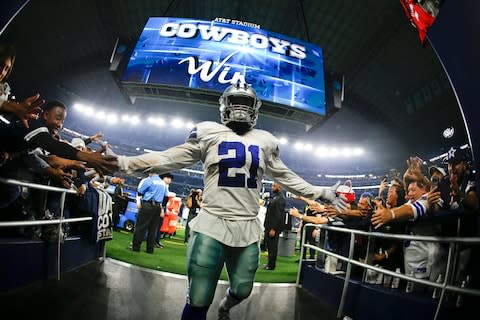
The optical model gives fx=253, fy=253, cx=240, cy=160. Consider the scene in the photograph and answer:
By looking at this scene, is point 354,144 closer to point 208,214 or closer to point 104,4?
point 104,4

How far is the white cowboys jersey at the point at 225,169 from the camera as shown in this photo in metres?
1.79

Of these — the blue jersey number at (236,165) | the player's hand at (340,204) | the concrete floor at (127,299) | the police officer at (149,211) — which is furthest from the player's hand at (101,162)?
the police officer at (149,211)

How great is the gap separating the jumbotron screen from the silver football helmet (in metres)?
4.29

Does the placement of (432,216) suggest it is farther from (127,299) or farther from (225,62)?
(225,62)

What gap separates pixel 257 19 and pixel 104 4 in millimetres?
7021

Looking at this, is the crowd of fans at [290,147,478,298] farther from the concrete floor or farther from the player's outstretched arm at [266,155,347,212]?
the concrete floor

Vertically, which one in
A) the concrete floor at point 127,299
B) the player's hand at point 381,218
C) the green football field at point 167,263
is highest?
the player's hand at point 381,218

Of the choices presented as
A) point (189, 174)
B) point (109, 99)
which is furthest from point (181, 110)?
point (189, 174)

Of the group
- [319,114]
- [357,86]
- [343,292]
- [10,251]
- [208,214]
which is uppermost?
[357,86]

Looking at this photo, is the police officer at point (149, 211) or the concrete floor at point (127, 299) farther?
the police officer at point (149, 211)

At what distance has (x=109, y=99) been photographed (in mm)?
19078

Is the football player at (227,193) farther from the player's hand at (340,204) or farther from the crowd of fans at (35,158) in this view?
the crowd of fans at (35,158)

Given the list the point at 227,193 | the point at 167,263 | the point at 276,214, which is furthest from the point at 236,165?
the point at 276,214

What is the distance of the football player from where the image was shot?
169 centimetres
